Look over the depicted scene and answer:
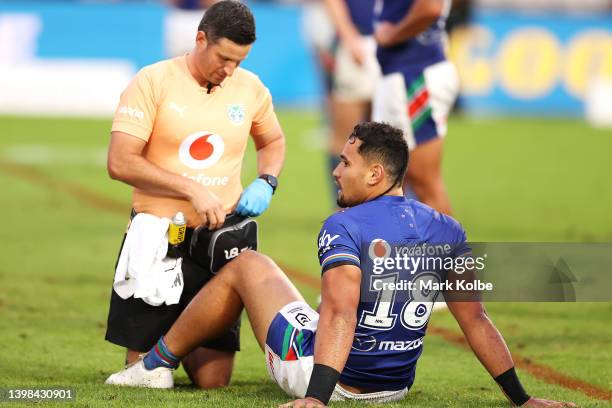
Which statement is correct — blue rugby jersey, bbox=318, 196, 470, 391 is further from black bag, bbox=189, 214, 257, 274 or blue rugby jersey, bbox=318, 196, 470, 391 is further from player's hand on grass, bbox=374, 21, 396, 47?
player's hand on grass, bbox=374, 21, 396, 47

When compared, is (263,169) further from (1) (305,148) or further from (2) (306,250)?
(1) (305,148)

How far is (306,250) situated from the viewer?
9391 mm

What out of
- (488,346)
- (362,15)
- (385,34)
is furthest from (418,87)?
(488,346)

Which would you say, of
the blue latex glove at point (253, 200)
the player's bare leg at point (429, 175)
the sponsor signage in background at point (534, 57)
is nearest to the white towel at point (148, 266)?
the blue latex glove at point (253, 200)

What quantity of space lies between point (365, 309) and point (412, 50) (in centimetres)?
342

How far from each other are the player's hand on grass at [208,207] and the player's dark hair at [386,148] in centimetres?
83

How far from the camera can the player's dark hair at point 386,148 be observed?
4590 mm

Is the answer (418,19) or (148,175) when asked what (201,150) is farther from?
(418,19)

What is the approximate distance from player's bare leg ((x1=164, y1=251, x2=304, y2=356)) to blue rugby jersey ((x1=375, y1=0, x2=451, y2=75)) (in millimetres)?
2941

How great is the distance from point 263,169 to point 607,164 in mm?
11206

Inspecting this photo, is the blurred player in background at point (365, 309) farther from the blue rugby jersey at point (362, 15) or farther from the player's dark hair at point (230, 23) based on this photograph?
the blue rugby jersey at point (362, 15)

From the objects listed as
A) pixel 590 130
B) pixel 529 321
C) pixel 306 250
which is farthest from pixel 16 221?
pixel 590 130

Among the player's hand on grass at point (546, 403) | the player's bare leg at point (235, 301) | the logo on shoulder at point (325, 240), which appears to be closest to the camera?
the logo on shoulder at point (325, 240)

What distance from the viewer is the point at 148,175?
17.2 ft
